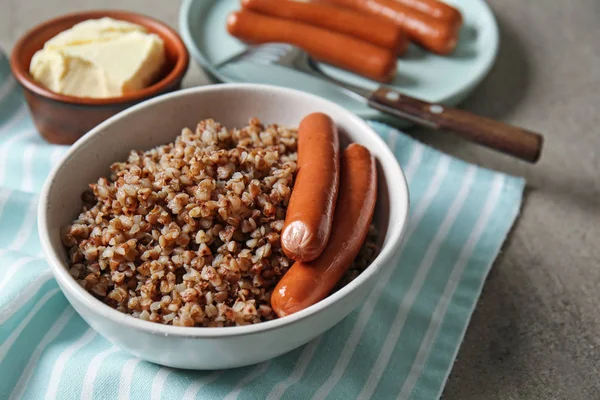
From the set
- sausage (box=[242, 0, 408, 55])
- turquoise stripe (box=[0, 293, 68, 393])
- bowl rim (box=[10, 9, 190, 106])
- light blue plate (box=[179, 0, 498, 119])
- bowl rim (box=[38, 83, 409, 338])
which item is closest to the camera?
bowl rim (box=[38, 83, 409, 338])

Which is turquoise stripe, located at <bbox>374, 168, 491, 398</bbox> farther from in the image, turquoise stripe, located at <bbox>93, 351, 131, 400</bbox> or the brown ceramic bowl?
the brown ceramic bowl

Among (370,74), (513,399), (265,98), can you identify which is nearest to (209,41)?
(370,74)

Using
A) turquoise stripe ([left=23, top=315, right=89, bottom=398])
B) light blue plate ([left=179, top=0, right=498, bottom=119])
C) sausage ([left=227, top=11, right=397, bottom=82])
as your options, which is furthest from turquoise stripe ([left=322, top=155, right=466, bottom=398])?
turquoise stripe ([left=23, top=315, right=89, bottom=398])

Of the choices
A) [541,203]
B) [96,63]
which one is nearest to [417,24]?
[541,203]

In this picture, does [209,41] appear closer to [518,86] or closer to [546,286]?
[518,86]

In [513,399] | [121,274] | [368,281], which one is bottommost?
[513,399]

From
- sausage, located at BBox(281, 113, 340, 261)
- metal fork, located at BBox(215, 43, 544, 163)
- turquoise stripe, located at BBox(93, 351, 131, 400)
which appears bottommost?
turquoise stripe, located at BBox(93, 351, 131, 400)
